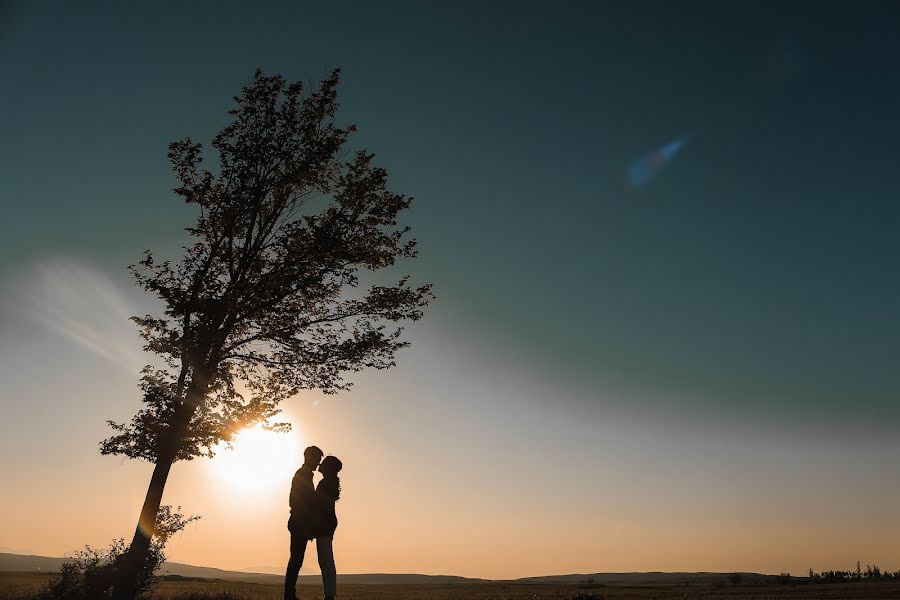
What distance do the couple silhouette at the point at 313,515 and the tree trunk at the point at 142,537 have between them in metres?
7.08

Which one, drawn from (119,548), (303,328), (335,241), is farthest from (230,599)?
(335,241)

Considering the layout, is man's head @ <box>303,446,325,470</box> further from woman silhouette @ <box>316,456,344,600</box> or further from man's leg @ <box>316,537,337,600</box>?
man's leg @ <box>316,537,337,600</box>

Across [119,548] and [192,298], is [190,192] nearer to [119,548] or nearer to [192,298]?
[192,298]

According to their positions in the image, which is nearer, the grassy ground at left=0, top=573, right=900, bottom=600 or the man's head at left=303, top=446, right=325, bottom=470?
the man's head at left=303, top=446, right=325, bottom=470

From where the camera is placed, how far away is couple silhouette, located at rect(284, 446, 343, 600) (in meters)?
9.81

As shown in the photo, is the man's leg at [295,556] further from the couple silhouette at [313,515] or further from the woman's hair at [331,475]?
the woman's hair at [331,475]

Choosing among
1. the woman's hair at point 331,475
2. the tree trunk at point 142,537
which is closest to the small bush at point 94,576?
the tree trunk at point 142,537

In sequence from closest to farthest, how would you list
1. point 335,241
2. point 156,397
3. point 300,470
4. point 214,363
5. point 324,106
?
point 300,470 < point 156,397 < point 214,363 < point 335,241 < point 324,106

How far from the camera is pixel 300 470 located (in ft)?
33.7

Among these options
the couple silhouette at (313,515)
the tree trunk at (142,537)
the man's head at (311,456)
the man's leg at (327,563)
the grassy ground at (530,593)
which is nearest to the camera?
the man's leg at (327,563)

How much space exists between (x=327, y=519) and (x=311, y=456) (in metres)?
1.07

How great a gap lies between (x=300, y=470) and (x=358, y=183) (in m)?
11.0

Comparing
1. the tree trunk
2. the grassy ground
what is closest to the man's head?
the tree trunk

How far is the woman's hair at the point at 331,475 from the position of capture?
1007 centimetres
